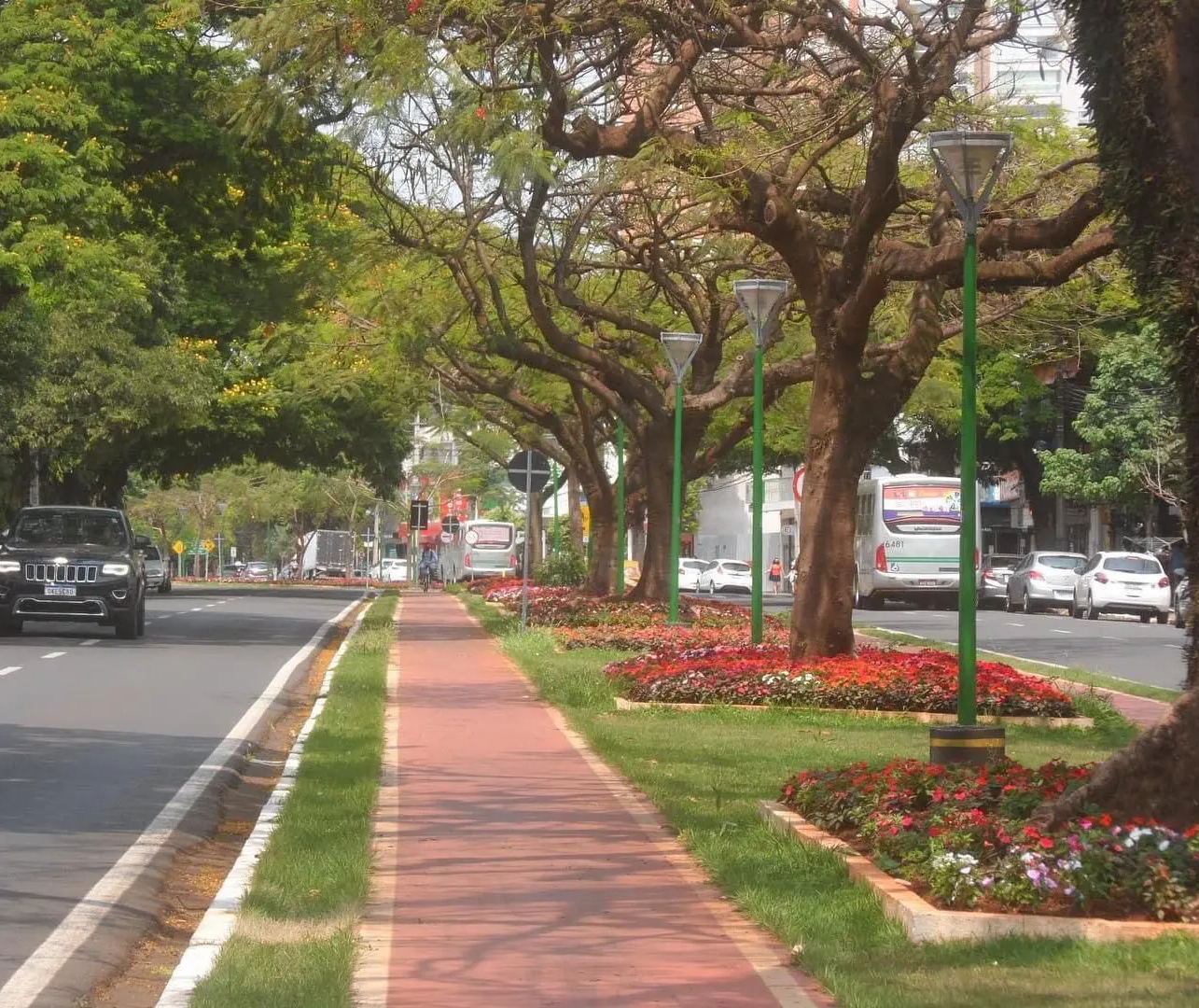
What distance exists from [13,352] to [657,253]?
1457 centimetres

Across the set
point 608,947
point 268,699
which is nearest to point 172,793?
point 608,947

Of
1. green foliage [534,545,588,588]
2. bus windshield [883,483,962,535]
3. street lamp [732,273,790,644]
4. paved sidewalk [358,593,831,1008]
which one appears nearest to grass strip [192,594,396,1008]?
paved sidewalk [358,593,831,1008]

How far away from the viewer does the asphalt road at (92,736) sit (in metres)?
8.64

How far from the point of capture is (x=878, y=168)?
15.6 metres

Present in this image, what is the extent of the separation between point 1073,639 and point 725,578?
35.2 metres

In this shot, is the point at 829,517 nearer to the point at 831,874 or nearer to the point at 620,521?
the point at 831,874

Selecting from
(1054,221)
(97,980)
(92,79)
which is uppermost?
(92,79)

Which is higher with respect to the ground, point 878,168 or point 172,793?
point 878,168

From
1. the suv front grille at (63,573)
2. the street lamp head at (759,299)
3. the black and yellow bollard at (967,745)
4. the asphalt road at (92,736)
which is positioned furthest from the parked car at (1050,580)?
the black and yellow bollard at (967,745)

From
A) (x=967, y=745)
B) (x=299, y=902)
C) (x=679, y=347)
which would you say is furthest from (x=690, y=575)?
(x=299, y=902)

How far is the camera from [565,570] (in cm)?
5050

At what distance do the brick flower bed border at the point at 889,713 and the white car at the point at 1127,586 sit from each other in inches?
1049

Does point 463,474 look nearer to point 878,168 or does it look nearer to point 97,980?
point 878,168

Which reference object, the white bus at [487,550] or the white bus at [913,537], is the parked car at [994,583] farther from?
the white bus at [487,550]
